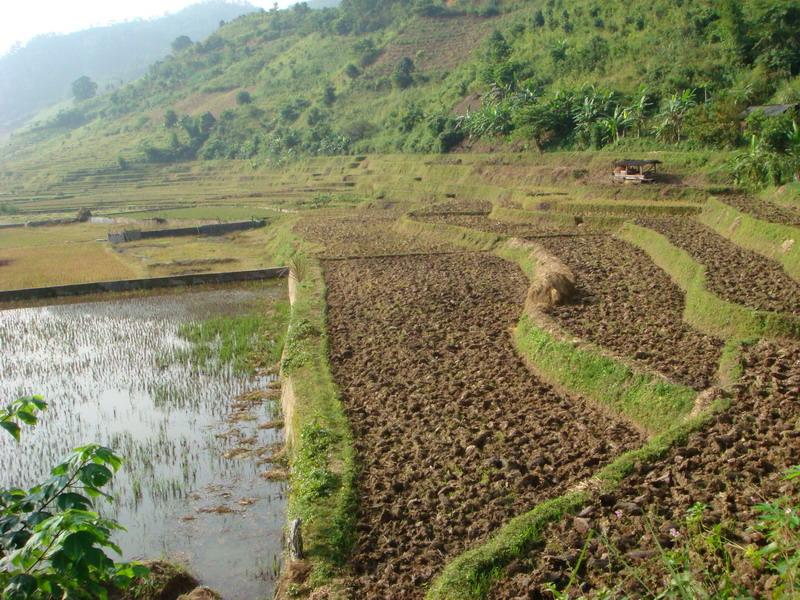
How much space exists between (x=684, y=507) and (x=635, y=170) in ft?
66.7

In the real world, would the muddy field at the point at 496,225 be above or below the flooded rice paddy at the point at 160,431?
above

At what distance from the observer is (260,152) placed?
2228 inches

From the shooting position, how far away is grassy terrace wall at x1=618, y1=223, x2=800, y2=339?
9.20 metres

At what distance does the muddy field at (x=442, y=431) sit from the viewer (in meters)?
6.25

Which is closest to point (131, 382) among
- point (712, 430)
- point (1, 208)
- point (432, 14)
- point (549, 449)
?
point (549, 449)

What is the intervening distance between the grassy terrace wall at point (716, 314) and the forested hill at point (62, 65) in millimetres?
153748

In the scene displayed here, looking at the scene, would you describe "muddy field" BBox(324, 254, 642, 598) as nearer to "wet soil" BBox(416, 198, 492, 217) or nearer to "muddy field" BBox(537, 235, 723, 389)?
"muddy field" BBox(537, 235, 723, 389)

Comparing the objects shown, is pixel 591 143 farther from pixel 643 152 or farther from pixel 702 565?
pixel 702 565

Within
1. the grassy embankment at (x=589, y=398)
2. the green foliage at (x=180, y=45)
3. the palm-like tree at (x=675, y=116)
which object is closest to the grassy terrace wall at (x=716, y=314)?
the grassy embankment at (x=589, y=398)

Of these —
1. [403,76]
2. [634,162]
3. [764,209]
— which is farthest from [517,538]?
[403,76]

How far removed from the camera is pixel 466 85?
47.7 meters

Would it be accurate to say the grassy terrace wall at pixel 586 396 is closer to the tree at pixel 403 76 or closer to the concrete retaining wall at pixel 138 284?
the concrete retaining wall at pixel 138 284

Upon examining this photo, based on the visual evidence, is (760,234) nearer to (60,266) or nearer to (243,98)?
(60,266)

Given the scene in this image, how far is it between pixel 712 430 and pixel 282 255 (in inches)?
711
